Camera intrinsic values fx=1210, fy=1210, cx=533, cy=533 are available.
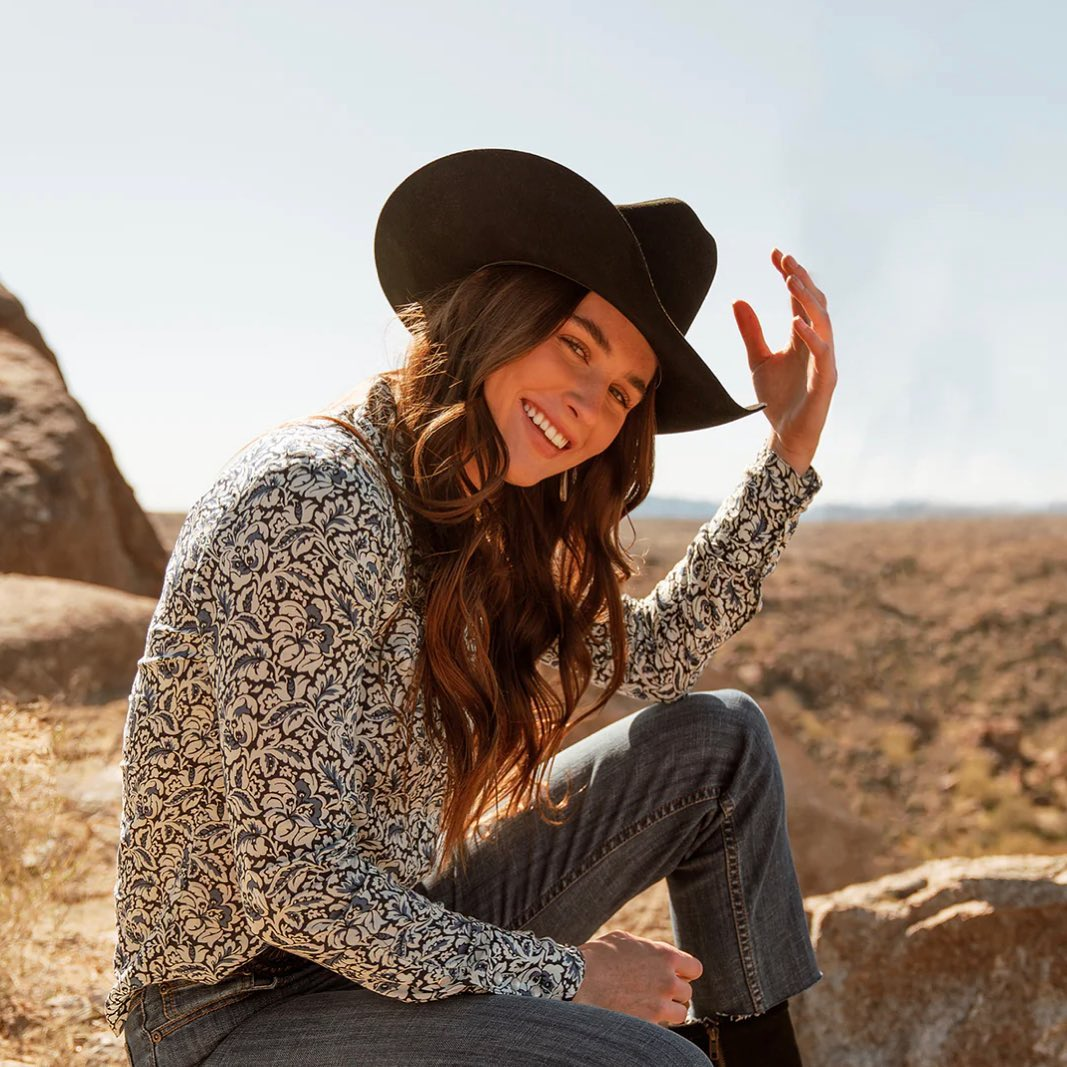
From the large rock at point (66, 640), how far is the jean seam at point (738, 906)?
2881 mm

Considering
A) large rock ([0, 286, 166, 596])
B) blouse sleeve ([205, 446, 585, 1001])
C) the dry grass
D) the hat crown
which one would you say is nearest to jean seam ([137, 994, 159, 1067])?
blouse sleeve ([205, 446, 585, 1001])

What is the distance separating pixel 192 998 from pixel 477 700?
22.0 inches

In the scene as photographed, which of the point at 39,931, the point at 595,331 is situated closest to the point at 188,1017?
the point at 595,331

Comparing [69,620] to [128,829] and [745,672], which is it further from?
[745,672]

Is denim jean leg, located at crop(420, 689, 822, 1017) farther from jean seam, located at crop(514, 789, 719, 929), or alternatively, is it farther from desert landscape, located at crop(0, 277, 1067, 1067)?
desert landscape, located at crop(0, 277, 1067, 1067)

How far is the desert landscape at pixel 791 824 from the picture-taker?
2.81 metres

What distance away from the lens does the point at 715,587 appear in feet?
7.63

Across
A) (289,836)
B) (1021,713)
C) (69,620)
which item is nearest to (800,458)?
(289,836)

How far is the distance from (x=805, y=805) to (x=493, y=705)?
128 inches

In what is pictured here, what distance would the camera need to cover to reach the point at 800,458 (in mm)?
2316

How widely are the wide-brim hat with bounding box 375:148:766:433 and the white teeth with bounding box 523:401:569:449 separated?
8.0 inches

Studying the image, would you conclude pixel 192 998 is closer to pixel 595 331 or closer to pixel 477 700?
pixel 477 700

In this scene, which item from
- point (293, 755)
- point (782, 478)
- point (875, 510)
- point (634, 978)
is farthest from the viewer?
point (875, 510)

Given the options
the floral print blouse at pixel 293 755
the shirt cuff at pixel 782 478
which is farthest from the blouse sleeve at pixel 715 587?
the floral print blouse at pixel 293 755
